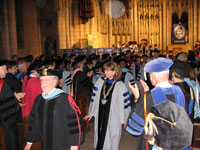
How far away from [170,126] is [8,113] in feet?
10.1

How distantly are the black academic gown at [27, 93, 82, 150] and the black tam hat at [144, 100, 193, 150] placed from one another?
112 centimetres

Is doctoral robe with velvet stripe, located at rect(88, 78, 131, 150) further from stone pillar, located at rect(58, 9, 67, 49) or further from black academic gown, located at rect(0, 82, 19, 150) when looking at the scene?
stone pillar, located at rect(58, 9, 67, 49)

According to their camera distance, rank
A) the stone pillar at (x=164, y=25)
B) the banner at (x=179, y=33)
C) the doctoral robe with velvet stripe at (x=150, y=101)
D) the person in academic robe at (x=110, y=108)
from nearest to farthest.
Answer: the doctoral robe with velvet stripe at (x=150, y=101), the person in academic robe at (x=110, y=108), the banner at (x=179, y=33), the stone pillar at (x=164, y=25)

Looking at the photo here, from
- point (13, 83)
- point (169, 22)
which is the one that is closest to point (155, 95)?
point (13, 83)

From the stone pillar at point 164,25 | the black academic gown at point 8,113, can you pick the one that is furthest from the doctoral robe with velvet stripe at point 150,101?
the stone pillar at point 164,25

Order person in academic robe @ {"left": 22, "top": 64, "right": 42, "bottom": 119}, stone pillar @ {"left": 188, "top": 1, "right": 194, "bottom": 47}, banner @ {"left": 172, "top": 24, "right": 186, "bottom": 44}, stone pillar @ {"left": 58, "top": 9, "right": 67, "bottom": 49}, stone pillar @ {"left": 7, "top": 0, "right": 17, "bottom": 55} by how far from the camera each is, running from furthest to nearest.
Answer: stone pillar @ {"left": 188, "top": 1, "right": 194, "bottom": 47} → banner @ {"left": 172, "top": 24, "right": 186, "bottom": 44} → stone pillar @ {"left": 58, "top": 9, "right": 67, "bottom": 49} → stone pillar @ {"left": 7, "top": 0, "right": 17, "bottom": 55} → person in academic robe @ {"left": 22, "top": 64, "right": 42, "bottom": 119}

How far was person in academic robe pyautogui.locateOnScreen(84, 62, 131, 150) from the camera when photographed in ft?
15.8

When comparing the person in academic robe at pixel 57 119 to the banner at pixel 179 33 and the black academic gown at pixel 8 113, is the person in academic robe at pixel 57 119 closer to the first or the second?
the black academic gown at pixel 8 113

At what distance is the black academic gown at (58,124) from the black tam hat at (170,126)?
1.12 m

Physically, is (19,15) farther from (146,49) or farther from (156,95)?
(156,95)

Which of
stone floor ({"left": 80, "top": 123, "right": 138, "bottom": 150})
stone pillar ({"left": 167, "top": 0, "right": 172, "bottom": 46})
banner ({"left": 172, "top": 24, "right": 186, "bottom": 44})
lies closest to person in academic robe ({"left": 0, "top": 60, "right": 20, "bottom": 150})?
stone floor ({"left": 80, "top": 123, "right": 138, "bottom": 150})

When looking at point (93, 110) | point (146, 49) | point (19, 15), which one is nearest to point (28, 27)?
point (19, 15)

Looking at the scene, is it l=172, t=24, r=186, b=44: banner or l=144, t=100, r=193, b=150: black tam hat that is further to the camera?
l=172, t=24, r=186, b=44: banner

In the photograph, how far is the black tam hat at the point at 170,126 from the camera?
7.34 feet
